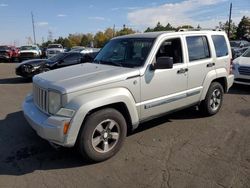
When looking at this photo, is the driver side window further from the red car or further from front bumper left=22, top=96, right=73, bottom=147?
the red car

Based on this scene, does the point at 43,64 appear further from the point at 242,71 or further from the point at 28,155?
the point at 28,155

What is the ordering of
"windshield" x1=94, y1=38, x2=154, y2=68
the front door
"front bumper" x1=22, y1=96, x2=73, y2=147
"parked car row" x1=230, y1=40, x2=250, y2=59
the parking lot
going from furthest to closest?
"parked car row" x1=230, y1=40, x2=250, y2=59
"windshield" x1=94, y1=38, x2=154, y2=68
the front door
"front bumper" x1=22, y1=96, x2=73, y2=147
the parking lot

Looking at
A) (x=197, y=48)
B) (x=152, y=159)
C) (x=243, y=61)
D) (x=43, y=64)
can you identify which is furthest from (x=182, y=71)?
(x=43, y=64)

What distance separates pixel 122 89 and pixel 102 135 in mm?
779

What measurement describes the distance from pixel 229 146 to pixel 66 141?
2750 millimetres

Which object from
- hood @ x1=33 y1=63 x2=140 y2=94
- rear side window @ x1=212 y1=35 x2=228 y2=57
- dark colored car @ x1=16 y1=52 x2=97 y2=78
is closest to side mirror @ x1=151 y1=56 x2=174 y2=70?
hood @ x1=33 y1=63 x2=140 y2=94

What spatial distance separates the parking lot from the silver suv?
0.37 m

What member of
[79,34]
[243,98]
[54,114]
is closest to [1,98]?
[54,114]

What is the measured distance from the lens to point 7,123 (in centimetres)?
620

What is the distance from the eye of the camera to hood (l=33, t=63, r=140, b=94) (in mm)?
4070

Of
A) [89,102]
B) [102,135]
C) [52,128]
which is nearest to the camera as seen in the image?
[52,128]

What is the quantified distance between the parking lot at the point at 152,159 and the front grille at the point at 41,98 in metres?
0.80

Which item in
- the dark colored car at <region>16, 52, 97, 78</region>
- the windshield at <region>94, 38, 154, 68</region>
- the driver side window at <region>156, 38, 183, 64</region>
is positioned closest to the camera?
the windshield at <region>94, 38, 154, 68</region>

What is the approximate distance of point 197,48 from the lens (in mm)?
5848
